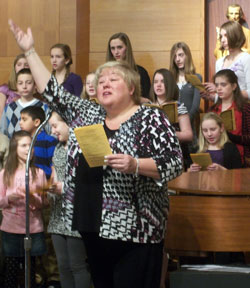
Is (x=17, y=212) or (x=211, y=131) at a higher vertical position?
(x=211, y=131)

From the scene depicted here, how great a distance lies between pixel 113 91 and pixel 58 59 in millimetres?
3163

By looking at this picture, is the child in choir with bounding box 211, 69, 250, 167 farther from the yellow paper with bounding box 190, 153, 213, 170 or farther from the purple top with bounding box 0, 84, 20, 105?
the purple top with bounding box 0, 84, 20, 105

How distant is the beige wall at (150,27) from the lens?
286 inches

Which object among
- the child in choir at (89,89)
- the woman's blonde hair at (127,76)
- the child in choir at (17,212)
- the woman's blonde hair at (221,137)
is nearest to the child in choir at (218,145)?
the woman's blonde hair at (221,137)

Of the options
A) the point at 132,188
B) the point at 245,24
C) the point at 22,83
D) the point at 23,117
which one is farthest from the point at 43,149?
the point at 245,24

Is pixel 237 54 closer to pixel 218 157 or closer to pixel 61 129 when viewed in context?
pixel 218 157

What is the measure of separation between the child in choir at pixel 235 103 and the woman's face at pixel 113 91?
2480 millimetres

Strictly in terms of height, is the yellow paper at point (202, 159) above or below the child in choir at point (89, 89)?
below

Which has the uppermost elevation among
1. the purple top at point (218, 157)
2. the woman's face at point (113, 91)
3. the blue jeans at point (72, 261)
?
the woman's face at point (113, 91)

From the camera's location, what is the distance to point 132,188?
2648 mm

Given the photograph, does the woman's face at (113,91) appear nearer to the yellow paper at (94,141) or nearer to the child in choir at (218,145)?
the yellow paper at (94,141)

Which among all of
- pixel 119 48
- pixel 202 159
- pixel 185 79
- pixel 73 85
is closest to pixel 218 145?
pixel 202 159

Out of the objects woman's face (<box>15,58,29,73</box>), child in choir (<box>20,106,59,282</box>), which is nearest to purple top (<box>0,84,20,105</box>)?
woman's face (<box>15,58,29,73</box>)

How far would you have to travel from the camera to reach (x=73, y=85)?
571 centimetres
